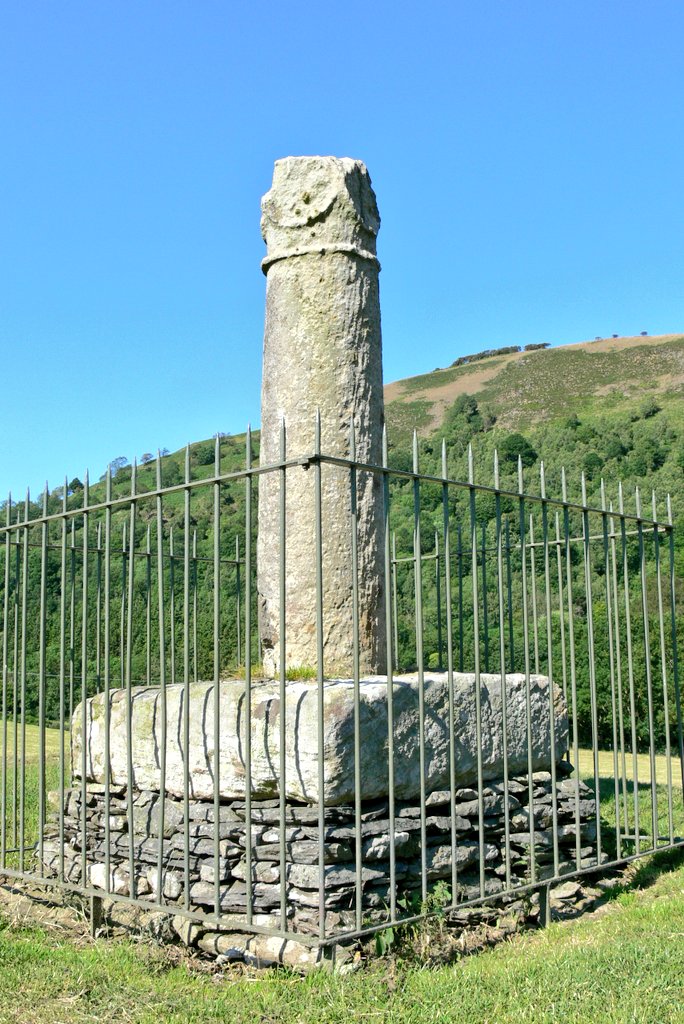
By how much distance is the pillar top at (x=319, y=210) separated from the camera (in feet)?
20.0

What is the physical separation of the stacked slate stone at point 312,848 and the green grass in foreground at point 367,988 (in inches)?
12.5

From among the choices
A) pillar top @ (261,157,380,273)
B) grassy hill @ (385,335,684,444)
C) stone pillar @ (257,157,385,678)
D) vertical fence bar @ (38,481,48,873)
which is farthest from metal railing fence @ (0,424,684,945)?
grassy hill @ (385,335,684,444)

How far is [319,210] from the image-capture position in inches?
241

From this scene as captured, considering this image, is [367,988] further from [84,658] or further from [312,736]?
[84,658]

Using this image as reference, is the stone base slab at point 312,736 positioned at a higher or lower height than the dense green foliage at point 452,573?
lower

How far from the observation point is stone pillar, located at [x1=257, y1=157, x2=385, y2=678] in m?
5.73

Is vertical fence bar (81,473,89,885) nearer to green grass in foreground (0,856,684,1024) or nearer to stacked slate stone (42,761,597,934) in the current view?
stacked slate stone (42,761,597,934)

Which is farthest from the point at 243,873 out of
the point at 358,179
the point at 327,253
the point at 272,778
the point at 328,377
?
the point at 358,179

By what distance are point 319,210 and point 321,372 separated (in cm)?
105

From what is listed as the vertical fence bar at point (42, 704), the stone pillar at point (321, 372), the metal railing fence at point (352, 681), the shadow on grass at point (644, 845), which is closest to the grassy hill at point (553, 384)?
the shadow on grass at point (644, 845)

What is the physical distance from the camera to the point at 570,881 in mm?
5863

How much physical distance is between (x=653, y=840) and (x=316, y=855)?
300 centimetres

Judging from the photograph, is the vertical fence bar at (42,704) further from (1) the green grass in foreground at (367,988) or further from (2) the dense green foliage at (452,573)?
(1) the green grass in foreground at (367,988)

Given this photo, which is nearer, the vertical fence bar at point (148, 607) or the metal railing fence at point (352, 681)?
the metal railing fence at point (352, 681)
